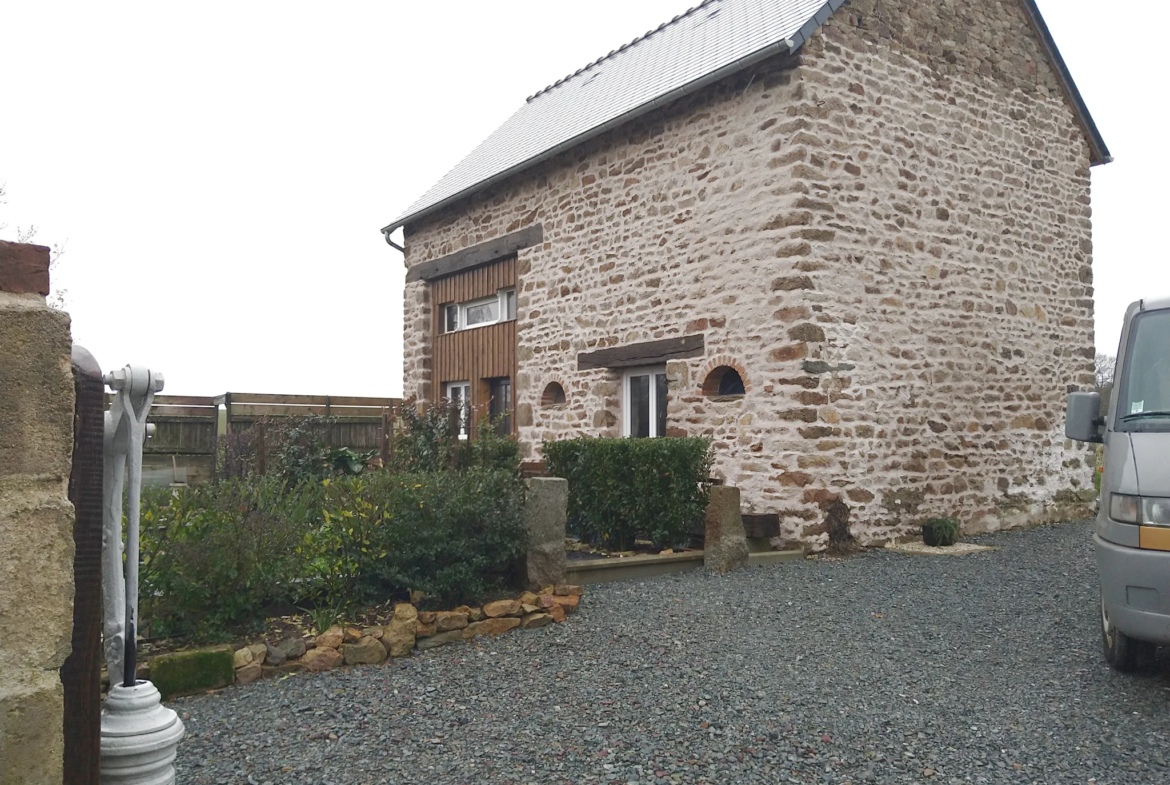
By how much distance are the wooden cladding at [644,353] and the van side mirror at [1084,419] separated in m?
4.70

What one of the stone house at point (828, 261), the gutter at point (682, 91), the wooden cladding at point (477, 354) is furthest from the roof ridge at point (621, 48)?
the wooden cladding at point (477, 354)

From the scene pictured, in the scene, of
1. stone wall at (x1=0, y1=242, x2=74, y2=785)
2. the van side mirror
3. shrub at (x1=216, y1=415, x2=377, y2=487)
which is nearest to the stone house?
shrub at (x1=216, y1=415, x2=377, y2=487)

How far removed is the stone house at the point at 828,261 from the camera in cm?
868

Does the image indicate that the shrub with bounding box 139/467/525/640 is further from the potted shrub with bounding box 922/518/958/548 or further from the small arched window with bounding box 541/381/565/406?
the small arched window with bounding box 541/381/565/406

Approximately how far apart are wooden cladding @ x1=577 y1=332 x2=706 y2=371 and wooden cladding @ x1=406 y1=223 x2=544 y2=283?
2033 millimetres

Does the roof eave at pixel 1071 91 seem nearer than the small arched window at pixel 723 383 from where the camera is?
No

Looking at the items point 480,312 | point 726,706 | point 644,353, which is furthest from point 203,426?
point 726,706

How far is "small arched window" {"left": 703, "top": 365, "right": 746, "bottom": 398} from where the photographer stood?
30.6ft

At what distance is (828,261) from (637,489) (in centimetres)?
295

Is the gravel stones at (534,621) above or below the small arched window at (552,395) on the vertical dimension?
below

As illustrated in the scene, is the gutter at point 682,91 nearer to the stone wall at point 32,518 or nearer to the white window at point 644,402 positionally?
the white window at point 644,402

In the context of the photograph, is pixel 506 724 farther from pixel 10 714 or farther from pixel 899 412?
pixel 899 412

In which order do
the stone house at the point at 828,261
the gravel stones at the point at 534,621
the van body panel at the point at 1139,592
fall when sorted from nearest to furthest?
1. the van body panel at the point at 1139,592
2. the gravel stones at the point at 534,621
3. the stone house at the point at 828,261

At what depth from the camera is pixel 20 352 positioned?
6.66ft
